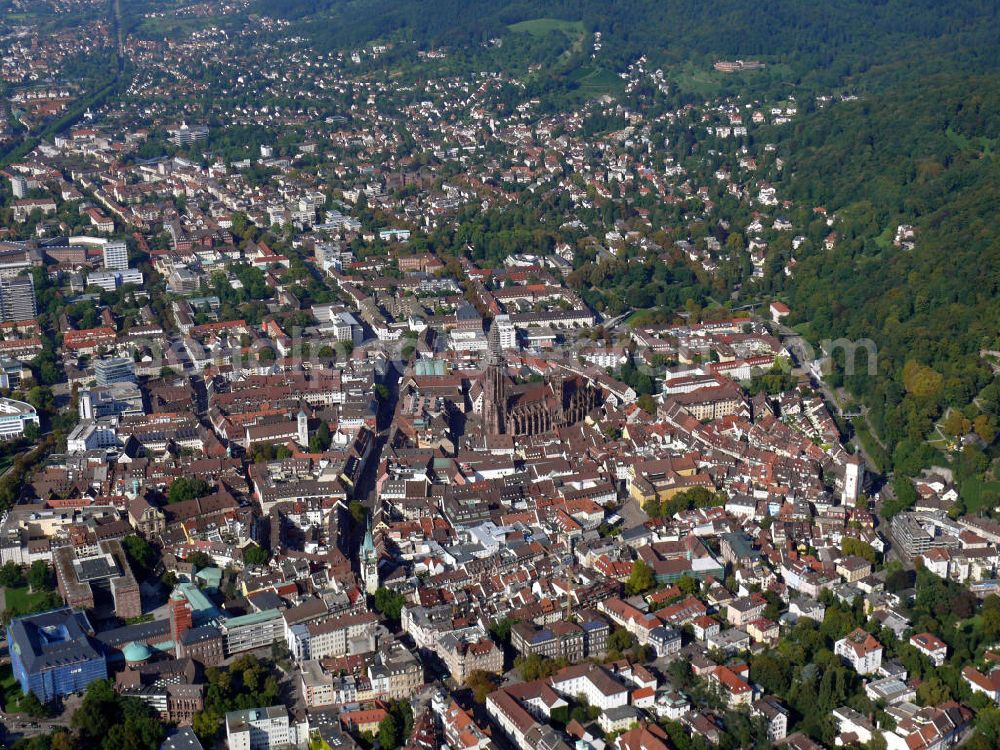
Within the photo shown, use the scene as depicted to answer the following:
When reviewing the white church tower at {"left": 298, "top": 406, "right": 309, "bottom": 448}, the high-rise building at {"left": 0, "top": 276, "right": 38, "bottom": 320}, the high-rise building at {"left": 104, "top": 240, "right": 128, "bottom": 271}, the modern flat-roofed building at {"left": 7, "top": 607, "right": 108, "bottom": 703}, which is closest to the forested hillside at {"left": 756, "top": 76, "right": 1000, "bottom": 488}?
the white church tower at {"left": 298, "top": 406, "right": 309, "bottom": 448}

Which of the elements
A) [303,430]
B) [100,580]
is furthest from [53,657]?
[303,430]

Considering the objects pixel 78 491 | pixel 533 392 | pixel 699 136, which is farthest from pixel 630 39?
pixel 78 491

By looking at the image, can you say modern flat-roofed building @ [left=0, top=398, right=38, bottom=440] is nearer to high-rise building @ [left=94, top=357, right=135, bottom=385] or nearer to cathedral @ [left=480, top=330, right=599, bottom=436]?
high-rise building @ [left=94, top=357, right=135, bottom=385]

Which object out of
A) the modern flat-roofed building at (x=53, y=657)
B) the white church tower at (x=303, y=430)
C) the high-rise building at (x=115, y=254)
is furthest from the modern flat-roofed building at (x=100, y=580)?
the high-rise building at (x=115, y=254)

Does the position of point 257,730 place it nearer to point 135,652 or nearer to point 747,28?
point 135,652

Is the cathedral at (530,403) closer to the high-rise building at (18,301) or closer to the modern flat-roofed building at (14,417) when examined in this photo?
the modern flat-roofed building at (14,417)

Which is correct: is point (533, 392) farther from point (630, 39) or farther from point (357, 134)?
point (630, 39)
